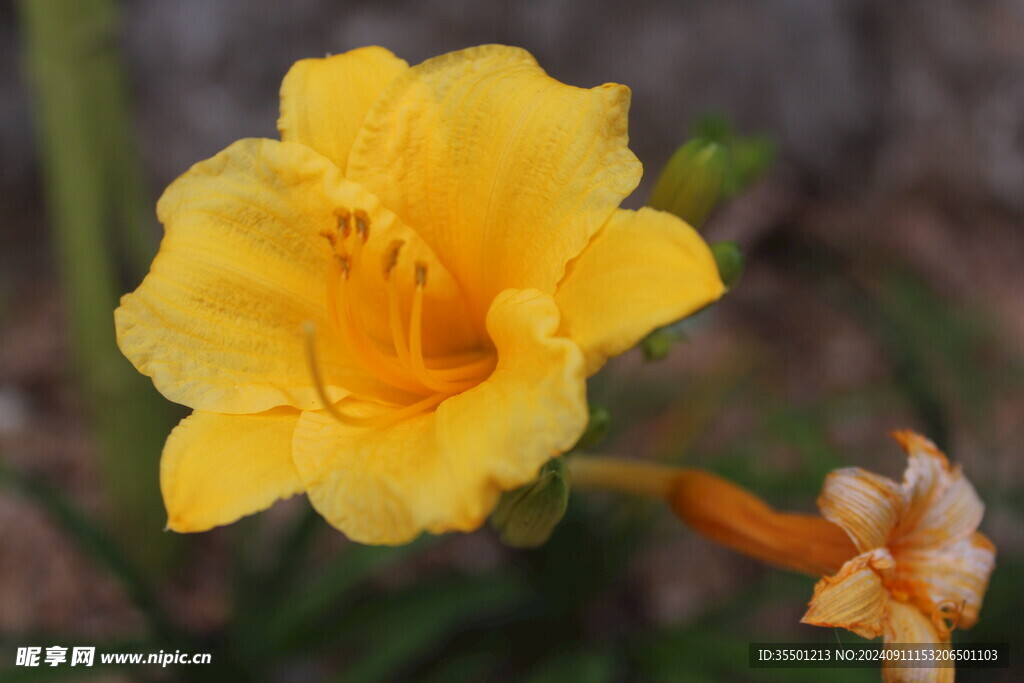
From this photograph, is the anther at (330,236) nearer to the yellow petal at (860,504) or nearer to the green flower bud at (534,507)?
the green flower bud at (534,507)

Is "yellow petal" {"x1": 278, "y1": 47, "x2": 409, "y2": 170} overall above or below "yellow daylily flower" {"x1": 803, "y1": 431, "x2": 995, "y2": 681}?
above

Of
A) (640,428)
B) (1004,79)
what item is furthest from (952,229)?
(640,428)

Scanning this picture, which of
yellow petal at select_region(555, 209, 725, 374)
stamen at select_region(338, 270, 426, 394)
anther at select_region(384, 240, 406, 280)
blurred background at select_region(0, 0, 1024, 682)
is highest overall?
yellow petal at select_region(555, 209, 725, 374)

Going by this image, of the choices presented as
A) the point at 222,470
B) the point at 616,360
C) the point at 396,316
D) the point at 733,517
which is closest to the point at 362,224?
the point at 396,316

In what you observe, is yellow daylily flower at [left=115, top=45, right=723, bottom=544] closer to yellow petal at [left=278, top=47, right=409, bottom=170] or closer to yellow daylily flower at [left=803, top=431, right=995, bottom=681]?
yellow petal at [left=278, top=47, right=409, bottom=170]

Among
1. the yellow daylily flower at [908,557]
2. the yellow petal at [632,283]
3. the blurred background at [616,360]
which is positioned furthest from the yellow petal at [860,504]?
the blurred background at [616,360]

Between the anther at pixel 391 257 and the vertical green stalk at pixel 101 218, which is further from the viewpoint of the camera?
the vertical green stalk at pixel 101 218

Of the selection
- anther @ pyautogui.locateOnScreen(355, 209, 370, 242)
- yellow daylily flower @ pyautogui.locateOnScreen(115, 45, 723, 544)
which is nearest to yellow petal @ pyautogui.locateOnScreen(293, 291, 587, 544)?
yellow daylily flower @ pyautogui.locateOnScreen(115, 45, 723, 544)

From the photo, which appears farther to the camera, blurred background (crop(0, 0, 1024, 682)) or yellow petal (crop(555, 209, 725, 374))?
blurred background (crop(0, 0, 1024, 682))

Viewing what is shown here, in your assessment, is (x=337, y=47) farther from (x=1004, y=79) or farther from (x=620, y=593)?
(x=1004, y=79)
